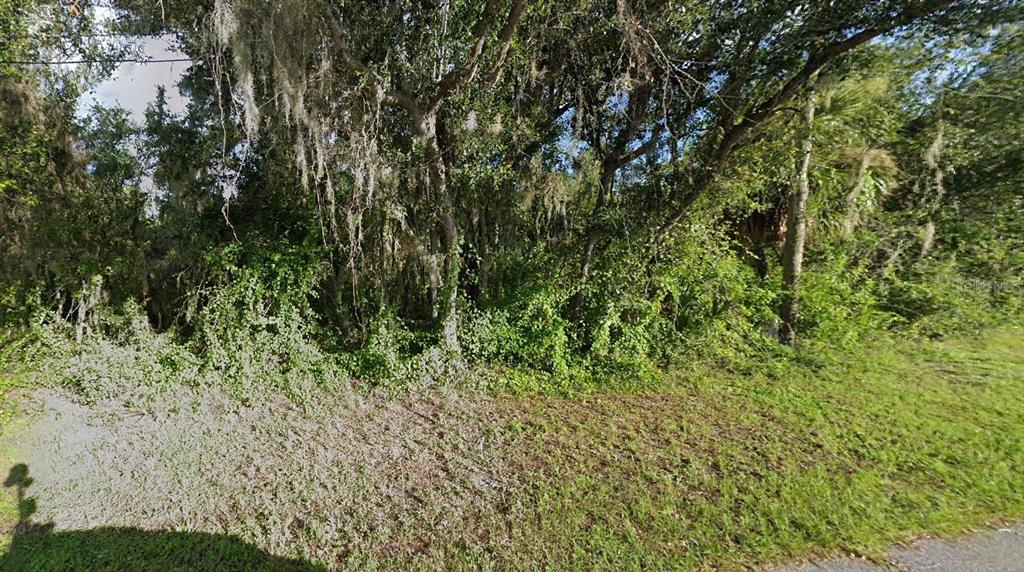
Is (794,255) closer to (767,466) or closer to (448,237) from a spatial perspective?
(767,466)

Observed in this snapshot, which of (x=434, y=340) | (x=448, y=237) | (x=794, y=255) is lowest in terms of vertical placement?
(x=434, y=340)

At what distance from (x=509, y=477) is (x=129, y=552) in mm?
2344

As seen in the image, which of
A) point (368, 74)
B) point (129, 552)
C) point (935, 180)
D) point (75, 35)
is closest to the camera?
point (129, 552)

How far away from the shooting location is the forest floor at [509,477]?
91.7 inches

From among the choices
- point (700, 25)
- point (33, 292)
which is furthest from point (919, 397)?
point (33, 292)

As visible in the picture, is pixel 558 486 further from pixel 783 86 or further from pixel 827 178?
pixel 827 178

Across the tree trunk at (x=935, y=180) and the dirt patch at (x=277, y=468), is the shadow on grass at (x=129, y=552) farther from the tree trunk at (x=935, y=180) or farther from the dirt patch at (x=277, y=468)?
the tree trunk at (x=935, y=180)

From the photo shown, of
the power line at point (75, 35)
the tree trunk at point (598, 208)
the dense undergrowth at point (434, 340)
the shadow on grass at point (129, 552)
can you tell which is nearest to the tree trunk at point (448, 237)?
the dense undergrowth at point (434, 340)

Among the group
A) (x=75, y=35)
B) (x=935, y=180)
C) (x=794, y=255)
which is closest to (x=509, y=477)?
(x=794, y=255)

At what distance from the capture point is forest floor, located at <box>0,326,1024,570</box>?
2.33 metres

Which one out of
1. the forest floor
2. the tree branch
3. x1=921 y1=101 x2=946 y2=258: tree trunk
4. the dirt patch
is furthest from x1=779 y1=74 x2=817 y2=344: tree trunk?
the tree branch

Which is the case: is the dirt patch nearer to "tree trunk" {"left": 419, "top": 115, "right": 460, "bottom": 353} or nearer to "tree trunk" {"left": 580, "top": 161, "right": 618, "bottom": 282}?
"tree trunk" {"left": 419, "top": 115, "right": 460, "bottom": 353}

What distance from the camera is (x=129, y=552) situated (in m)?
2.33

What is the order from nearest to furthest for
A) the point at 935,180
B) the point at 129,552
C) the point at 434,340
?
the point at 129,552 < the point at 434,340 < the point at 935,180
